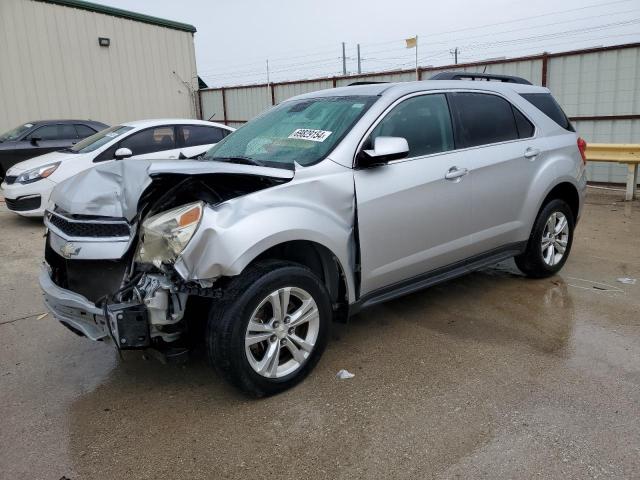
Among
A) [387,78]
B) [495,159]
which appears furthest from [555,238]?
[387,78]

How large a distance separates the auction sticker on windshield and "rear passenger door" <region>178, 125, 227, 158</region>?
493 centimetres

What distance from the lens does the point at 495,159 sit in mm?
4238

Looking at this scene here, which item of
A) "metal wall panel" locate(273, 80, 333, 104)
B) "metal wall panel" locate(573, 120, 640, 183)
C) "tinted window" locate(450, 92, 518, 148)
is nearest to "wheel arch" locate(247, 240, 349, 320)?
"tinted window" locate(450, 92, 518, 148)

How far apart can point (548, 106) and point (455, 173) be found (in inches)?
67.2

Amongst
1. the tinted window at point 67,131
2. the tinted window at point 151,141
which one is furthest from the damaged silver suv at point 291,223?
the tinted window at point 67,131

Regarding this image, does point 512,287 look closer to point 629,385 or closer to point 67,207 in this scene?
point 629,385

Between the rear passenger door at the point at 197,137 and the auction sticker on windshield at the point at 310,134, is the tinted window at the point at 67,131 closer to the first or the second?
the rear passenger door at the point at 197,137

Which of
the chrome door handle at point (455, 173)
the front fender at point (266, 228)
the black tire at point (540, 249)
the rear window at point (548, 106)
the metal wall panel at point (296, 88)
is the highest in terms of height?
the metal wall panel at point (296, 88)

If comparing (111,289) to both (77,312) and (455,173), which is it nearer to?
(77,312)

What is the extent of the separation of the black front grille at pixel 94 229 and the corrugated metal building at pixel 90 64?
14.5 m

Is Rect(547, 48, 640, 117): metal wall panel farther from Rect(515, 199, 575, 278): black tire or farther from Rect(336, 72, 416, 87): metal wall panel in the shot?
Rect(515, 199, 575, 278): black tire

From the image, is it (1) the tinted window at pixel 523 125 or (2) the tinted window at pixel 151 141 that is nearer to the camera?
(1) the tinted window at pixel 523 125

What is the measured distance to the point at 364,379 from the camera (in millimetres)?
3336

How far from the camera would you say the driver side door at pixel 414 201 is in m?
3.46
